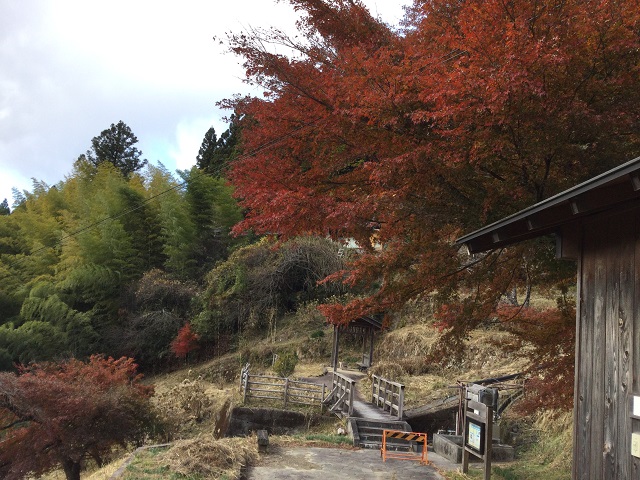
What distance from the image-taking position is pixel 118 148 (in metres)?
57.6

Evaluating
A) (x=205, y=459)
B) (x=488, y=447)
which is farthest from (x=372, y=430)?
(x=205, y=459)

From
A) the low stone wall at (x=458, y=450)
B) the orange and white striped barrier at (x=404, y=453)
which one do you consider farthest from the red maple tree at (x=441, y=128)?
the low stone wall at (x=458, y=450)

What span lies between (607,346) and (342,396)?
13529 millimetres

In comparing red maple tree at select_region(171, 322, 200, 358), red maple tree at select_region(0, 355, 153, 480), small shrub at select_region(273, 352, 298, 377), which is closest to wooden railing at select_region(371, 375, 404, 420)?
small shrub at select_region(273, 352, 298, 377)

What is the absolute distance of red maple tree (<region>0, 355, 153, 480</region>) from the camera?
14344mm

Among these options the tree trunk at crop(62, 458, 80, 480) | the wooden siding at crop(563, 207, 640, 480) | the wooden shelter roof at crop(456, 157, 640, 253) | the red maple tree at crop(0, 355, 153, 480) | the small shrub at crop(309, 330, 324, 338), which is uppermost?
the wooden shelter roof at crop(456, 157, 640, 253)

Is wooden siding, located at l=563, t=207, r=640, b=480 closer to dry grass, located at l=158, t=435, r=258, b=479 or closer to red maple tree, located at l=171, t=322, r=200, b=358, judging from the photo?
dry grass, located at l=158, t=435, r=258, b=479

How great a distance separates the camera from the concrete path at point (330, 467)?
379 inches

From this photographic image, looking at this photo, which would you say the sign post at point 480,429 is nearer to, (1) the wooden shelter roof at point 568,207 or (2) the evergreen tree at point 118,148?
(1) the wooden shelter roof at point 568,207

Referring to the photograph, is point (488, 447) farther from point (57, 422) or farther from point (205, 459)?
point (57, 422)

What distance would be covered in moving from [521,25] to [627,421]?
13.3 feet

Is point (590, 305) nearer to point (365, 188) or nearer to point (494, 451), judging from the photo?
point (365, 188)

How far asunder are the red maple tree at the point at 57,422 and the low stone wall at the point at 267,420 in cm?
287

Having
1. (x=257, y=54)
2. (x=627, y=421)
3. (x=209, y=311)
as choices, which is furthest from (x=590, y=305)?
(x=209, y=311)
